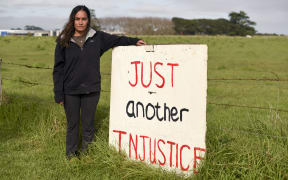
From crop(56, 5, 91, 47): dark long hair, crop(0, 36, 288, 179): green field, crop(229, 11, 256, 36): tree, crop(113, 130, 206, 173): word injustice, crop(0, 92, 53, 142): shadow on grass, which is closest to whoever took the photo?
crop(0, 36, 288, 179): green field

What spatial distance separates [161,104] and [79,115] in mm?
1121

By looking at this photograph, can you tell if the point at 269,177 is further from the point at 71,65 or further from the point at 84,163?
the point at 71,65

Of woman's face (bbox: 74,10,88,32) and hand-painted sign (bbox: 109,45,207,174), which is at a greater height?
woman's face (bbox: 74,10,88,32)

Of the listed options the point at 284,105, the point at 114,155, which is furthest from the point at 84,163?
the point at 284,105

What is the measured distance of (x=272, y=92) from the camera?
1034 centimetres

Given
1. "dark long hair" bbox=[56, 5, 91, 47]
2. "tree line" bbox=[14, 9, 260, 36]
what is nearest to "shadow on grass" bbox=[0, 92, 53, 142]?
"dark long hair" bbox=[56, 5, 91, 47]

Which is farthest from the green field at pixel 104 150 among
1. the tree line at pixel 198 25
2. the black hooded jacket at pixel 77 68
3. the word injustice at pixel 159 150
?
the tree line at pixel 198 25

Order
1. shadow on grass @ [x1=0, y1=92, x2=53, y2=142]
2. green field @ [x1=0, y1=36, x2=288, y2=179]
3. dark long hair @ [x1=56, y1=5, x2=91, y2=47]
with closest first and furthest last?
green field @ [x1=0, y1=36, x2=288, y2=179] → dark long hair @ [x1=56, y1=5, x2=91, y2=47] → shadow on grass @ [x1=0, y1=92, x2=53, y2=142]

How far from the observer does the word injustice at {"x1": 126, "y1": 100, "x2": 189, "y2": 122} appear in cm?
342

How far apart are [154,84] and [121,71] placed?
514mm

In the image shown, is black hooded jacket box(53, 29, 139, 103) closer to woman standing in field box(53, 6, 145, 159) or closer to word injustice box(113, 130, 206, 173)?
woman standing in field box(53, 6, 145, 159)

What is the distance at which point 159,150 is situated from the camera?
3.60 m

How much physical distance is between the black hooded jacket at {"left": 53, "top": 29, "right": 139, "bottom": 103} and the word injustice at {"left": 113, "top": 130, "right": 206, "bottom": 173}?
2.18 ft

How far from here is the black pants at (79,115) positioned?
13.0 ft
